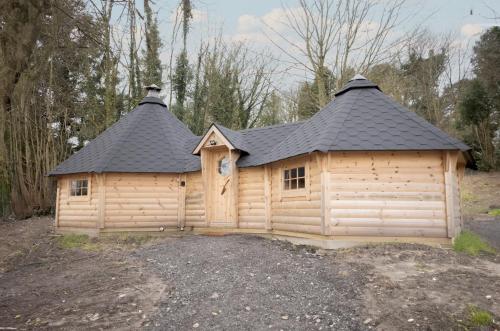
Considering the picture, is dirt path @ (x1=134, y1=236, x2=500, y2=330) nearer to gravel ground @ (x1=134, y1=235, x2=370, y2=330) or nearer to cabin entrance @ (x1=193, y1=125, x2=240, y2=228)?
gravel ground @ (x1=134, y1=235, x2=370, y2=330)

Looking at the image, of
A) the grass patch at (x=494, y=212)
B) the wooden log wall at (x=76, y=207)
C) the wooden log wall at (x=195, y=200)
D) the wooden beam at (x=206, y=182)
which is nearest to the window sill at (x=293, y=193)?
the wooden beam at (x=206, y=182)

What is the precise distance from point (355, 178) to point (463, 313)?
4.36 meters

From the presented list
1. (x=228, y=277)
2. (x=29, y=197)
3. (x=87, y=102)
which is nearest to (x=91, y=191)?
(x=29, y=197)

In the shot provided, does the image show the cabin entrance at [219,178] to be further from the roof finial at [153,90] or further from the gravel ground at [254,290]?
the roof finial at [153,90]

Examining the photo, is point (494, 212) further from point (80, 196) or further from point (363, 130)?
point (80, 196)

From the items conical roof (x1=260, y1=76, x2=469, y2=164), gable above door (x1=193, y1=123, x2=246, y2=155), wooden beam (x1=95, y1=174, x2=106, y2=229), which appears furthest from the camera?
wooden beam (x1=95, y1=174, x2=106, y2=229)

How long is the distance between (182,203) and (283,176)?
4.33m

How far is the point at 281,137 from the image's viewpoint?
12312 mm

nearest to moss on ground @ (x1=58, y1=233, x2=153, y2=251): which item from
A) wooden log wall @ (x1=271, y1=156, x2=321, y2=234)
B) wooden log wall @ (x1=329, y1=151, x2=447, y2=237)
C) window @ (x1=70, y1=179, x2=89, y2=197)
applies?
window @ (x1=70, y1=179, x2=89, y2=197)

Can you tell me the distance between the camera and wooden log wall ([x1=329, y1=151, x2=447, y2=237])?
8.63 metres

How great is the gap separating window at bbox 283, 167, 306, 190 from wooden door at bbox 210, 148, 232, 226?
92.3 inches

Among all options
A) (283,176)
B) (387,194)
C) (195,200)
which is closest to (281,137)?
(283,176)

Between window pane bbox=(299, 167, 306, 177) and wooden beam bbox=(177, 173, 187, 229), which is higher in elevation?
window pane bbox=(299, 167, 306, 177)

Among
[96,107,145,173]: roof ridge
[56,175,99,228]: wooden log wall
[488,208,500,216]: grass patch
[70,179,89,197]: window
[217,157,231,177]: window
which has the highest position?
[96,107,145,173]: roof ridge
